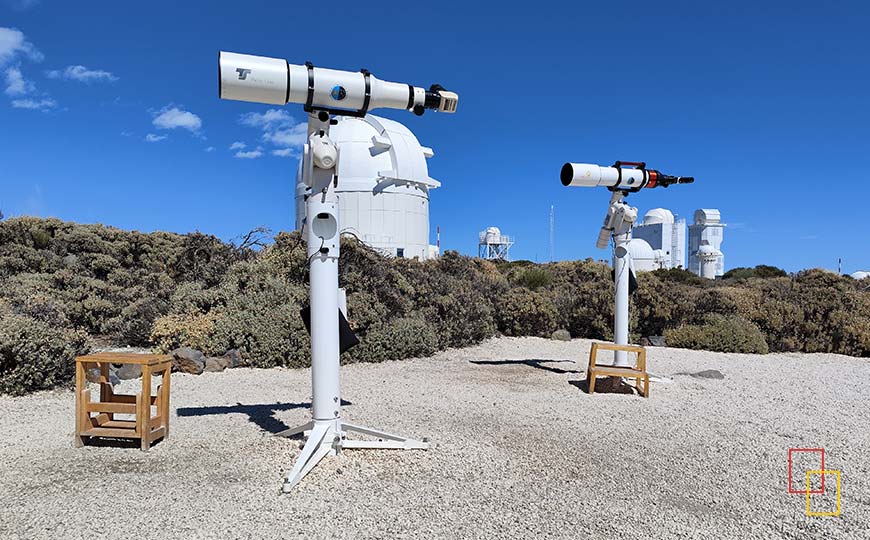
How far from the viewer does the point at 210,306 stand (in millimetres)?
10656

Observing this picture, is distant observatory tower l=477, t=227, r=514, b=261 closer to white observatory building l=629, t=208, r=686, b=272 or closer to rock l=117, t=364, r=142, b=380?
white observatory building l=629, t=208, r=686, b=272

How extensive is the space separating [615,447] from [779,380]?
515 centimetres

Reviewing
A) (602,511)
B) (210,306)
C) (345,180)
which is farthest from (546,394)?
(345,180)

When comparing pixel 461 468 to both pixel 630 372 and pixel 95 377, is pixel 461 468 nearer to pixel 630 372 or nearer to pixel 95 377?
pixel 630 372

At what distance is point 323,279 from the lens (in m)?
4.63

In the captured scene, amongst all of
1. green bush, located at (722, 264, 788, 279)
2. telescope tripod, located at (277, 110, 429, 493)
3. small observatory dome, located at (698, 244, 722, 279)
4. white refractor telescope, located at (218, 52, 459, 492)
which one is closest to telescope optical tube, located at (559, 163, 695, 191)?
white refractor telescope, located at (218, 52, 459, 492)

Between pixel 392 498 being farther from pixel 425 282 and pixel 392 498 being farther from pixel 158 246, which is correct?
pixel 158 246

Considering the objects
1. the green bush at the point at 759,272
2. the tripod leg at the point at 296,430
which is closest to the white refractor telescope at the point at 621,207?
the tripod leg at the point at 296,430

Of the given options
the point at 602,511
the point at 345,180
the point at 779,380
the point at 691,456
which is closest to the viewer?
the point at 602,511

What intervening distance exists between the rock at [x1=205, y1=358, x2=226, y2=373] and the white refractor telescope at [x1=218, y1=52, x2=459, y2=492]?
14.9 ft

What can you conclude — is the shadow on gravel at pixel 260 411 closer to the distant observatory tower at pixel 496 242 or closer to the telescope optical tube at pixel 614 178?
the telescope optical tube at pixel 614 178

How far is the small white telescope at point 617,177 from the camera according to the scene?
8141mm

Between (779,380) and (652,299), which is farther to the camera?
(652,299)

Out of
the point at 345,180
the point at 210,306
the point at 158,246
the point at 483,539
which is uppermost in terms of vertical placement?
the point at 345,180
